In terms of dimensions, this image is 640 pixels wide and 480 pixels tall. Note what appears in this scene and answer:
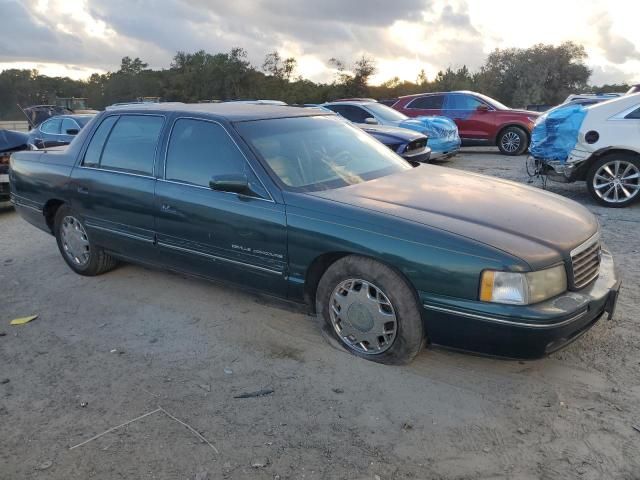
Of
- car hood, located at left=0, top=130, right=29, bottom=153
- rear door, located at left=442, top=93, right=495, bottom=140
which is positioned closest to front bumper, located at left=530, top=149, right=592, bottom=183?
rear door, located at left=442, top=93, right=495, bottom=140

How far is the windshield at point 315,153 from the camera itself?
3.84 metres

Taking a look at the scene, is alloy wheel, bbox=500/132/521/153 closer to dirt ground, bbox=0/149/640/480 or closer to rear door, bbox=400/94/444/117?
rear door, bbox=400/94/444/117

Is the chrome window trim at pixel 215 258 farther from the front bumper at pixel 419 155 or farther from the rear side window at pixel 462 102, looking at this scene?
the rear side window at pixel 462 102

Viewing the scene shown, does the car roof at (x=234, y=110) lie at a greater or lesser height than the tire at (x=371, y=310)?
greater

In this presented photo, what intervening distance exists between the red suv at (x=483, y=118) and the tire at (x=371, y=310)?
1099 cm

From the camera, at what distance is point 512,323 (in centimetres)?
288

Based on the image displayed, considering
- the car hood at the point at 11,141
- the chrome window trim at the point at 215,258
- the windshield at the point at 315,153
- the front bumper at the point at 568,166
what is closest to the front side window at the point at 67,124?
the car hood at the point at 11,141

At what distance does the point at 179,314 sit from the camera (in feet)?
14.2

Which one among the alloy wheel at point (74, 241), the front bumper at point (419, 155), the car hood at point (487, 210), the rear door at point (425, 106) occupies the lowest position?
the alloy wheel at point (74, 241)

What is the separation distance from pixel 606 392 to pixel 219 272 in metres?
2.60

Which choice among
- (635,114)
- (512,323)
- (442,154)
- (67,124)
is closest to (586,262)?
(512,323)

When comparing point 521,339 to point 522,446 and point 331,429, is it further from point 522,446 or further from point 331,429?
point 331,429

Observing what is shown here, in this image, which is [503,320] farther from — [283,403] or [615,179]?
[615,179]

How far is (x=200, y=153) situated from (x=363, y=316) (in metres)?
1.76
